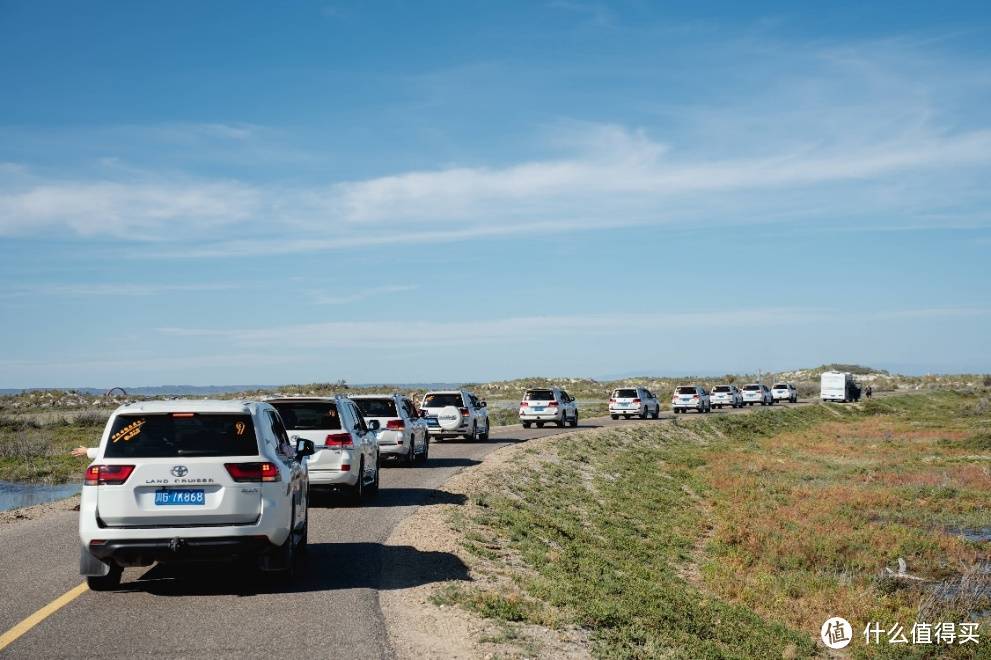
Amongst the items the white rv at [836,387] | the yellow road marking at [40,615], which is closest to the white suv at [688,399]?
the white rv at [836,387]

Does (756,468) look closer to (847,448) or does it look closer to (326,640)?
(847,448)

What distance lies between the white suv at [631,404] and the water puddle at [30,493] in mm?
32404

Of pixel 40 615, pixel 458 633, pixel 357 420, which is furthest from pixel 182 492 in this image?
pixel 357 420

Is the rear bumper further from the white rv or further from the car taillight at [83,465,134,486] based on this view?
the white rv

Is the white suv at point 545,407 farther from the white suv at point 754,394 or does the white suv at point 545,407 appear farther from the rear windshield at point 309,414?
the white suv at point 754,394

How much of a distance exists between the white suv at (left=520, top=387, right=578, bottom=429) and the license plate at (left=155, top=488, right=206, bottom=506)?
1406 inches

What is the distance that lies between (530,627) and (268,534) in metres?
2.70

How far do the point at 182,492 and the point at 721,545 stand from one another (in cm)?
1320

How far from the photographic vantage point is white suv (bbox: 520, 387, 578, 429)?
45375 millimetres

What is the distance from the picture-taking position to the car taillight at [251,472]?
970cm

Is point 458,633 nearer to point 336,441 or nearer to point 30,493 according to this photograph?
point 336,441

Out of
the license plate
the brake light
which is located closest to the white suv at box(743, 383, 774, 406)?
the brake light

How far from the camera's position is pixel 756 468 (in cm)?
3462

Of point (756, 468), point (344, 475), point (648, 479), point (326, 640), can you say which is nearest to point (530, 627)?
point (326, 640)
